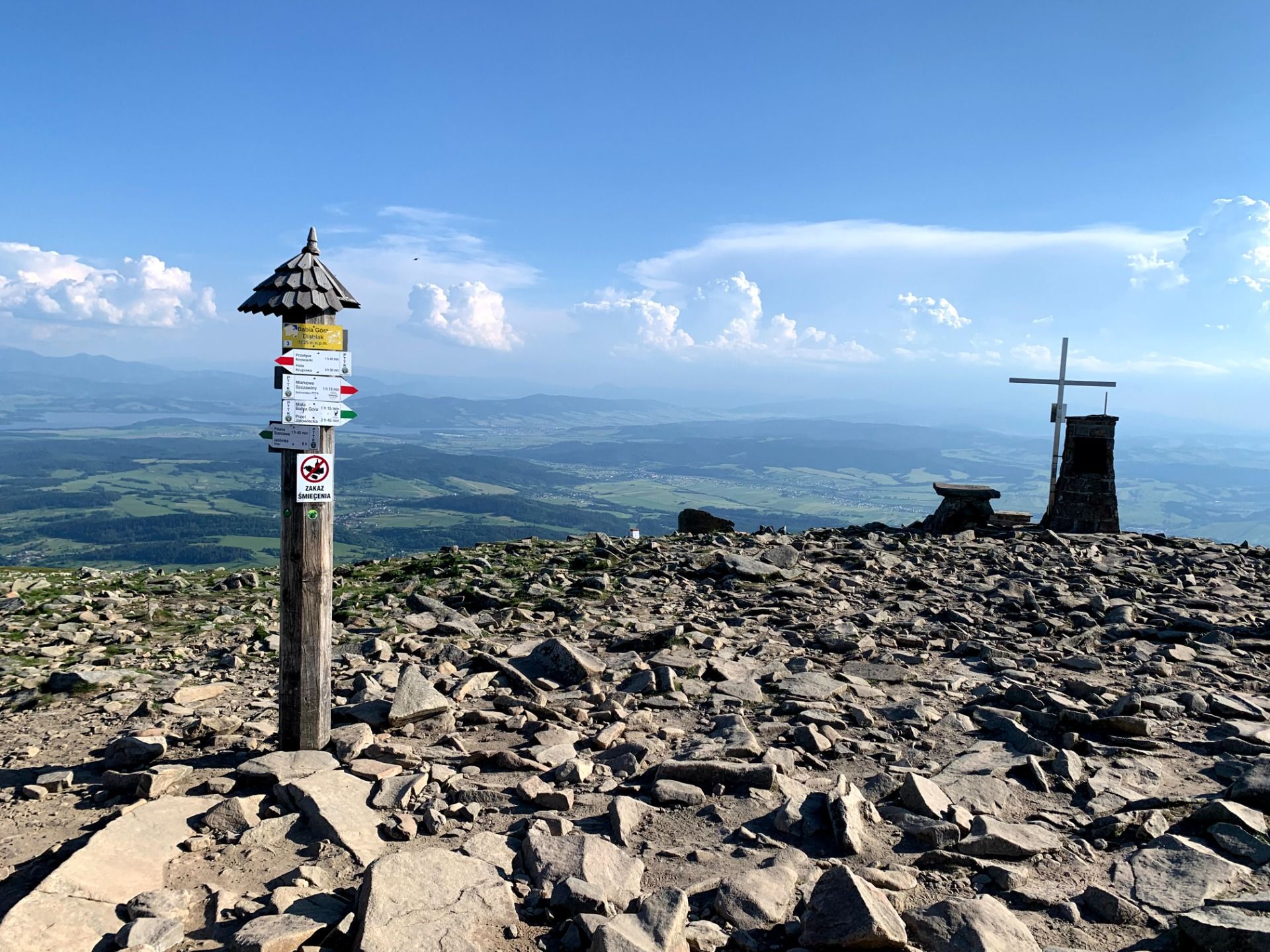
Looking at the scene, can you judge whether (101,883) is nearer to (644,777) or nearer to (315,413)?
(315,413)

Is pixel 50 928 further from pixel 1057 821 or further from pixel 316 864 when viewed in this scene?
pixel 1057 821

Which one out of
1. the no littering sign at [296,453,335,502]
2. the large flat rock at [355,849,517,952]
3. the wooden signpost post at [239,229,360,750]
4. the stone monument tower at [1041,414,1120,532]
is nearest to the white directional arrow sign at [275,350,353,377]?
the wooden signpost post at [239,229,360,750]

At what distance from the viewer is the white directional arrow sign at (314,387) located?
6422mm

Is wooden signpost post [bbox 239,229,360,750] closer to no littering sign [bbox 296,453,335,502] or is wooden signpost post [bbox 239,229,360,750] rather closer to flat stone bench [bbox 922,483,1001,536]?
no littering sign [bbox 296,453,335,502]

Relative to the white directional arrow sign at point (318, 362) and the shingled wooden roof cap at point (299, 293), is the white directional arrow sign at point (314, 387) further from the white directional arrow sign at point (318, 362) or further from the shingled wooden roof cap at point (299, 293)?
the shingled wooden roof cap at point (299, 293)

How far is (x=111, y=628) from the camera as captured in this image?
11.5 m

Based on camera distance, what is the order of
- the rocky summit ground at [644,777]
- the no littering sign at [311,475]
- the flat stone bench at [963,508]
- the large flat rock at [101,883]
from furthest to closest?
the flat stone bench at [963,508] → the no littering sign at [311,475] → the rocky summit ground at [644,777] → the large flat rock at [101,883]

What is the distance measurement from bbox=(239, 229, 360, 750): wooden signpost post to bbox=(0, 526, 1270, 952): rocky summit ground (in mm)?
502

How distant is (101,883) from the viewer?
15.6 ft

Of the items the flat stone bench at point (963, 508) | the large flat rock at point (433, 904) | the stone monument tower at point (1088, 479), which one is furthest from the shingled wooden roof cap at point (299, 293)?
the stone monument tower at point (1088, 479)

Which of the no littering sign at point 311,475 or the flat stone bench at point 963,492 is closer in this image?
the no littering sign at point 311,475

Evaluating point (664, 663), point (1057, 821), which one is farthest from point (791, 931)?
point (664, 663)

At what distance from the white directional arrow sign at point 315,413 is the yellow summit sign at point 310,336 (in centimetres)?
44

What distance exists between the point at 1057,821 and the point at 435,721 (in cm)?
526
